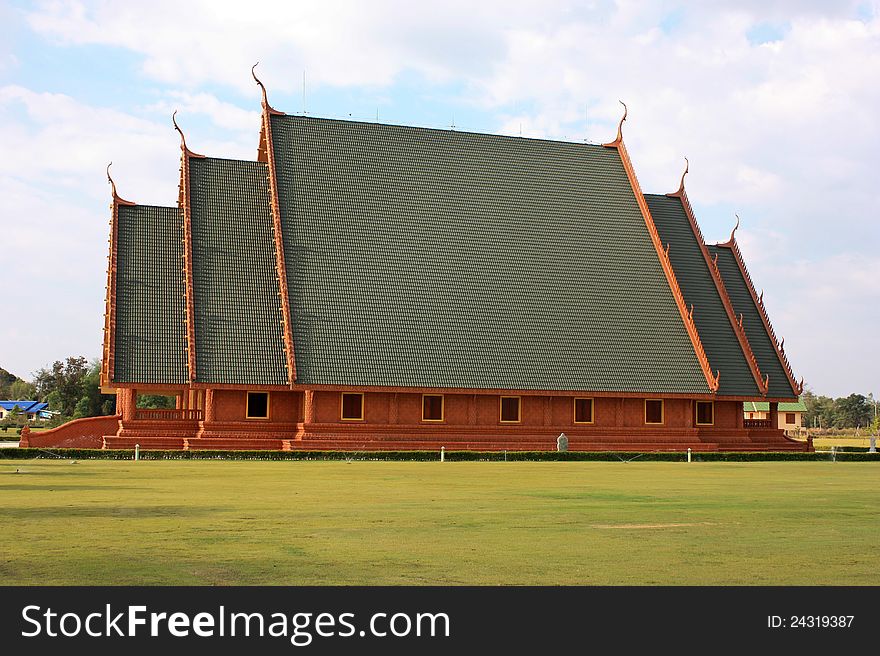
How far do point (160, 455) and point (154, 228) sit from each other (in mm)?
11194

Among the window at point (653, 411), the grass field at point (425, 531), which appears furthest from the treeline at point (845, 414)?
the grass field at point (425, 531)

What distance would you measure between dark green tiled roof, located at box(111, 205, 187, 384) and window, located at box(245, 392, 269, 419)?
8.19ft

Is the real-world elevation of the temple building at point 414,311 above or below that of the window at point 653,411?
above

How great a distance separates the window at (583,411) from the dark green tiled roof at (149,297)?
14.2 metres

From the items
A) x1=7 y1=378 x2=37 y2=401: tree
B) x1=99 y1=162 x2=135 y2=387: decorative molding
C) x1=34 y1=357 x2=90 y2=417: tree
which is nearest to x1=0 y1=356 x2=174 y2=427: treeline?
x1=34 y1=357 x2=90 y2=417: tree

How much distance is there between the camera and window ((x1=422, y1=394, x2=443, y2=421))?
129ft

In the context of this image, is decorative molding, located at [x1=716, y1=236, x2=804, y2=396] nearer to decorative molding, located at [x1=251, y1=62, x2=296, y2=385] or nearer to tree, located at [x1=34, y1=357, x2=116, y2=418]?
decorative molding, located at [x1=251, y1=62, x2=296, y2=385]

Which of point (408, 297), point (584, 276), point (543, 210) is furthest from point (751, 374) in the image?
point (408, 297)

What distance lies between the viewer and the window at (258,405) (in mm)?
37969

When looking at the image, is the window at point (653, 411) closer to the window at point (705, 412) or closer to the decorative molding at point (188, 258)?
the window at point (705, 412)

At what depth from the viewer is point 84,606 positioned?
7590 mm

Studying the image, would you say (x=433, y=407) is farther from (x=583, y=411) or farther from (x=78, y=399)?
(x=78, y=399)

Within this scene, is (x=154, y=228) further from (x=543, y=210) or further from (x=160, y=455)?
(x=543, y=210)

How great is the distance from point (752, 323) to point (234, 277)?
21647mm
